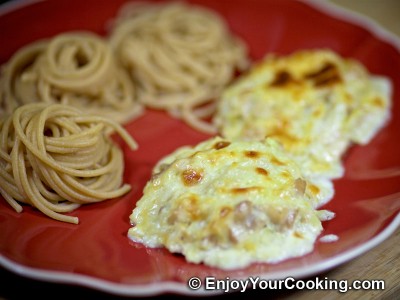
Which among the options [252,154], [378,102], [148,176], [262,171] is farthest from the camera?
[378,102]

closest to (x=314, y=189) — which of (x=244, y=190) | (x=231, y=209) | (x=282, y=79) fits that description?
(x=244, y=190)

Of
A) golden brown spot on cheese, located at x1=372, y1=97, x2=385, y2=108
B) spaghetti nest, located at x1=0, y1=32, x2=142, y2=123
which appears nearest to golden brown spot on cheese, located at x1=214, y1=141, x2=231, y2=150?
spaghetti nest, located at x1=0, y1=32, x2=142, y2=123

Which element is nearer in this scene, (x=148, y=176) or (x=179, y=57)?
(x=148, y=176)

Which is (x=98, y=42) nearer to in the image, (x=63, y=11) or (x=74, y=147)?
(x=63, y=11)

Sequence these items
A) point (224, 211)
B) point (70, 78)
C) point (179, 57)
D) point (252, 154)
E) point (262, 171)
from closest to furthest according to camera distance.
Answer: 1. point (224, 211)
2. point (262, 171)
3. point (252, 154)
4. point (70, 78)
5. point (179, 57)

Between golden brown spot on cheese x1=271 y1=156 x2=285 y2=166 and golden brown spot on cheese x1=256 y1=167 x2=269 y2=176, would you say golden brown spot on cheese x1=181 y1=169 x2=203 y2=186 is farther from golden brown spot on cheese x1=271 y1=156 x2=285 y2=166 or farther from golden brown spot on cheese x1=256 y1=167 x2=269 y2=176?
golden brown spot on cheese x1=271 y1=156 x2=285 y2=166

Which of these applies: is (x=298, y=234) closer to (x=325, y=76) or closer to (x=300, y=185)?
(x=300, y=185)

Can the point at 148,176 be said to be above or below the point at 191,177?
below

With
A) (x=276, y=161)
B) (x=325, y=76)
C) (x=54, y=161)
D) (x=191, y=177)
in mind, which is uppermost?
(x=325, y=76)
